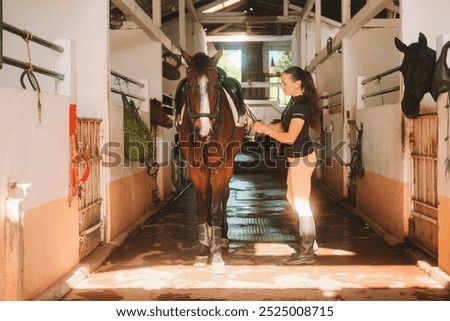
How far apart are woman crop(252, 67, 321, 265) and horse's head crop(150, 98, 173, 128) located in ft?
12.2

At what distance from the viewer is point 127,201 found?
21.0 feet

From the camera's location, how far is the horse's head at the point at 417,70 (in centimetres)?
444

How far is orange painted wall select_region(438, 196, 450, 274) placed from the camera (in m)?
4.00

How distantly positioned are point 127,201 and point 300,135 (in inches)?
103

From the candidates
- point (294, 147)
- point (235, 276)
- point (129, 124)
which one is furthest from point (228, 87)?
point (129, 124)

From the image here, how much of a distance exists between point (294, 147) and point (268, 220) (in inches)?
104

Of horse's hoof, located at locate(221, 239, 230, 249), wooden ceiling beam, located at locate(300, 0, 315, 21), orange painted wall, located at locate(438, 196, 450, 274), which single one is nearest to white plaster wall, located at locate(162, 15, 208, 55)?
wooden ceiling beam, located at locate(300, 0, 315, 21)

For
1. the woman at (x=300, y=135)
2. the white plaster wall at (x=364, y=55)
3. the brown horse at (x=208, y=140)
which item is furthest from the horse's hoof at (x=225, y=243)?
the white plaster wall at (x=364, y=55)

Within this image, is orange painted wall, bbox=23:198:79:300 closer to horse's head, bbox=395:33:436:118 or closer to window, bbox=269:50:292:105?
horse's head, bbox=395:33:436:118

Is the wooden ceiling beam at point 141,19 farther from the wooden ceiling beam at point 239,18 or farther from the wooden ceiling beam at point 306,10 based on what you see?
the wooden ceiling beam at point 239,18

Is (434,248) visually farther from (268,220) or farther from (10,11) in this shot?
(10,11)

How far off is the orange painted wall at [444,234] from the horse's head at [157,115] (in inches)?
192

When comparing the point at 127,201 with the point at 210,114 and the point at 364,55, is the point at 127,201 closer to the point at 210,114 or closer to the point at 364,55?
the point at 210,114
